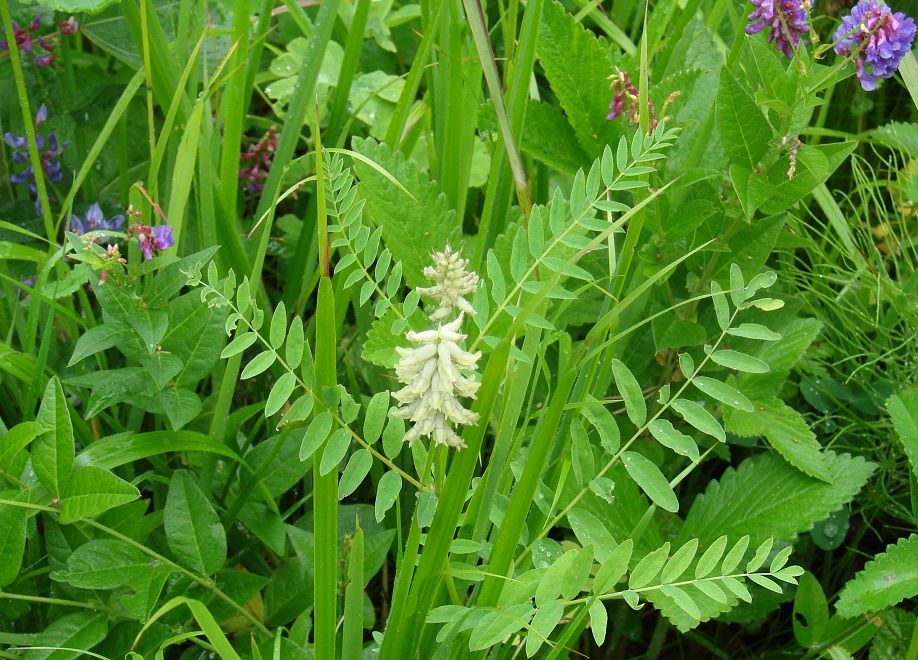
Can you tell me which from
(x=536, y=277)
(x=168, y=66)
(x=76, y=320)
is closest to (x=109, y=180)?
(x=168, y=66)

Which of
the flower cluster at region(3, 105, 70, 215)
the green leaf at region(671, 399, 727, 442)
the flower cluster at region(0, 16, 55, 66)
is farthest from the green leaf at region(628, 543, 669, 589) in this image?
the flower cluster at region(0, 16, 55, 66)

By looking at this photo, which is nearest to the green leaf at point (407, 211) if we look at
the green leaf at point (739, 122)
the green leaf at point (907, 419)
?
the green leaf at point (739, 122)

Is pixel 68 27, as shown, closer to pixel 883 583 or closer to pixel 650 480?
pixel 650 480

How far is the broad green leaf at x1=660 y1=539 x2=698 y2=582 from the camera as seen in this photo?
77cm

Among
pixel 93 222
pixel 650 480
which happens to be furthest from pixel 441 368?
pixel 93 222

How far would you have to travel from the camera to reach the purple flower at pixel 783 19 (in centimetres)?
107

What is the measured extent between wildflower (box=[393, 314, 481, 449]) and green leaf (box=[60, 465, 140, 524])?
42 centimetres

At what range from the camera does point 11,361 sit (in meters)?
1.10

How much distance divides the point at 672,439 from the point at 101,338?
26.7 inches

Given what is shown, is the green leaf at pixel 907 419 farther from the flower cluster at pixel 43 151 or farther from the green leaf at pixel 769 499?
the flower cluster at pixel 43 151

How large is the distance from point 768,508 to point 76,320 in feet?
3.14

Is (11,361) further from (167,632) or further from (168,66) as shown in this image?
(168,66)

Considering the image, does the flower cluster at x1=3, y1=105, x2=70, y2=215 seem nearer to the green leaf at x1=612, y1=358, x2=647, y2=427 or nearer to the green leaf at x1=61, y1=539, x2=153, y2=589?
the green leaf at x1=61, y1=539, x2=153, y2=589

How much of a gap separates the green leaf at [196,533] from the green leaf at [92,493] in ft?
0.40
